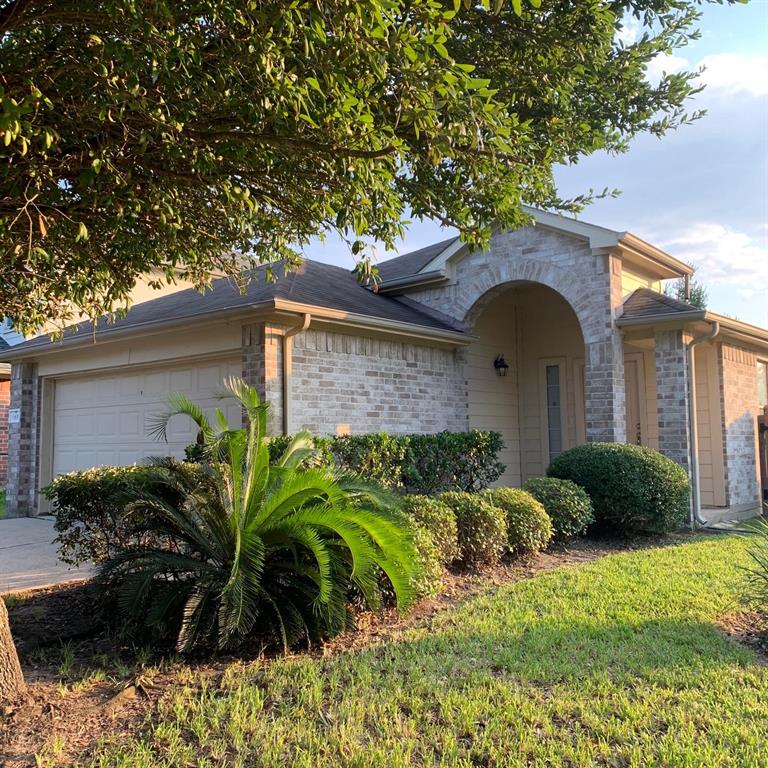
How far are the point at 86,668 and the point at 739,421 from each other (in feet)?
39.6

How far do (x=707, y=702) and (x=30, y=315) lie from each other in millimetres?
7289

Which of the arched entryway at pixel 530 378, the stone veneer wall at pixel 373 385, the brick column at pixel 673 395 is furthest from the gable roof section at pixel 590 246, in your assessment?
the stone veneer wall at pixel 373 385

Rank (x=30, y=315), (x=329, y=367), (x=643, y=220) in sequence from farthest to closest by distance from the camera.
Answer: (x=643, y=220) → (x=329, y=367) → (x=30, y=315)

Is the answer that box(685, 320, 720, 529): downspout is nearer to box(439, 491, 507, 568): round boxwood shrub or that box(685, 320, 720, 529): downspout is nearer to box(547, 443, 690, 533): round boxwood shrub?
box(547, 443, 690, 533): round boxwood shrub

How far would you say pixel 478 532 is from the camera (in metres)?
7.10

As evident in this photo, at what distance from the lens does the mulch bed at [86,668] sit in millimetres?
3305

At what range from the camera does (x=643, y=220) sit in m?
19.5

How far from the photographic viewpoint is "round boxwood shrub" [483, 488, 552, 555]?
765 cm

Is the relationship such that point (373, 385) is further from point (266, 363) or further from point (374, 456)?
point (266, 363)

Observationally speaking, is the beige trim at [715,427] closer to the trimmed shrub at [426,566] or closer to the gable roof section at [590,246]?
the gable roof section at [590,246]

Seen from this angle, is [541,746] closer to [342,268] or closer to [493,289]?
[493,289]

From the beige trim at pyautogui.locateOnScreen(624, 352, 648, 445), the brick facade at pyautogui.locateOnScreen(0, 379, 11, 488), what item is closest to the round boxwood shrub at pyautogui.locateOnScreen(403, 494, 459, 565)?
the beige trim at pyautogui.locateOnScreen(624, 352, 648, 445)

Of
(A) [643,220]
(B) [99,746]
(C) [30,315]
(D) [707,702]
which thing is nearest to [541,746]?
(D) [707,702]

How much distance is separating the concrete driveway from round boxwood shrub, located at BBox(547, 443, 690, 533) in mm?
6766
